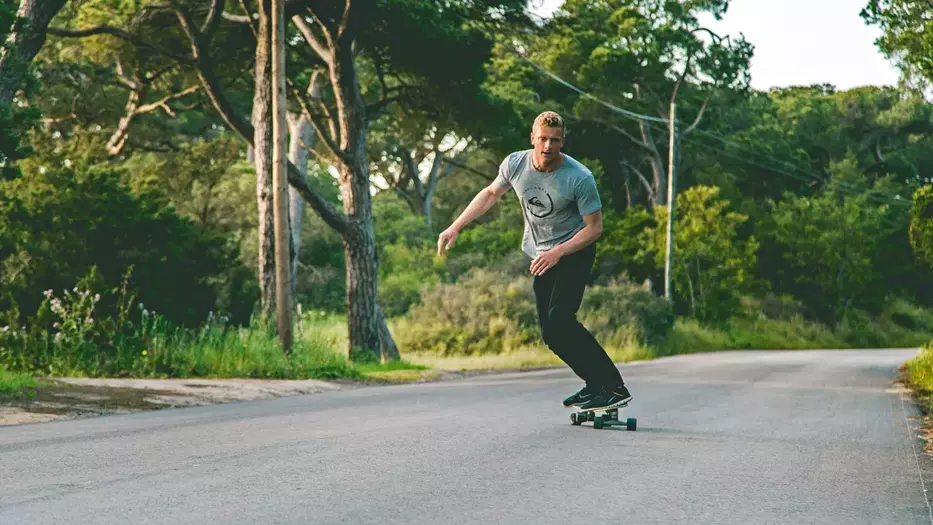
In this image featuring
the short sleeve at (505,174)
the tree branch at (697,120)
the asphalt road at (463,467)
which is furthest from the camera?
the tree branch at (697,120)

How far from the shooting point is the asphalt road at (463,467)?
5340 mm

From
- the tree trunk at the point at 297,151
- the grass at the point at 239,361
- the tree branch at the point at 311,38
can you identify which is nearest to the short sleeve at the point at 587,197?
the grass at the point at 239,361

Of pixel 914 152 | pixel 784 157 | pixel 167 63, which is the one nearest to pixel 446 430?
pixel 167 63

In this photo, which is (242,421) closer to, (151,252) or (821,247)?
(151,252)

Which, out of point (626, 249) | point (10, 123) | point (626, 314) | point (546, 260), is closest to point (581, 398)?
point (546, 260)

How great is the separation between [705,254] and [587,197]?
35593 mm

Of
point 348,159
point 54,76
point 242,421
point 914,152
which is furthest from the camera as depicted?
point 914,152

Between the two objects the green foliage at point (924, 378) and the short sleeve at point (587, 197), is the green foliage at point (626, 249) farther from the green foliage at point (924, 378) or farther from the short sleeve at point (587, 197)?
the short sleeve at point (587, 197)

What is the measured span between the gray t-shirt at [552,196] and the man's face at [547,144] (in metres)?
0.12

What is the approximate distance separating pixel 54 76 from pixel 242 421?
23972 millimetres

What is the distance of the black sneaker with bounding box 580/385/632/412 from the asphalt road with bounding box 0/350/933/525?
0.69 feet

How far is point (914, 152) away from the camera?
6300 centimetres

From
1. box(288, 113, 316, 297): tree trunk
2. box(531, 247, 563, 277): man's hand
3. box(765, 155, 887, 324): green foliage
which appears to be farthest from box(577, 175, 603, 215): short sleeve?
box(765, 155, 887, 324): green foliage

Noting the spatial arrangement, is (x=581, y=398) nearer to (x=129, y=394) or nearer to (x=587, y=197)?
(x=587, y=197)
